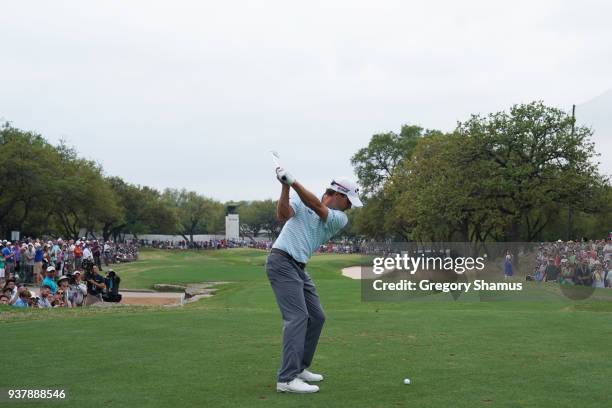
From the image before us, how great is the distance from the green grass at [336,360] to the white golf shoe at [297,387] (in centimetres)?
15

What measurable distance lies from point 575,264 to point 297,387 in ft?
81.2

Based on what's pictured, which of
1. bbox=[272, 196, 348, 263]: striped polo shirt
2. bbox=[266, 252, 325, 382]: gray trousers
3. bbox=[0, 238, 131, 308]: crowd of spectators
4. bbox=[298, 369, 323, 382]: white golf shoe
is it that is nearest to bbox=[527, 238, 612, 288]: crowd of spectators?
bbox=[0, 238, 131, 308]: crowd of spectators

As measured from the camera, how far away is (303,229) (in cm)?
781

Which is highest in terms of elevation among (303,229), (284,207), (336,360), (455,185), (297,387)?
(455,185)

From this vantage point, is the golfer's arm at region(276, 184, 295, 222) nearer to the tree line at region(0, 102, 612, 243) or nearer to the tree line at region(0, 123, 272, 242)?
the tree line at region(0, 102, 612, 243)

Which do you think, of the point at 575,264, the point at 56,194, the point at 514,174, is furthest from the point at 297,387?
the point at 56,194

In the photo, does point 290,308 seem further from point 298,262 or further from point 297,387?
point 297,387

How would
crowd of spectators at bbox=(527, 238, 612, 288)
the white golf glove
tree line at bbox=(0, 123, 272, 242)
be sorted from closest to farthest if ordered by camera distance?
1. the white golf glove
2. crowd of spectators at bbox=(527, 238, 612, 288)
3. tree line at bbox=(0, 123, 272, 242)

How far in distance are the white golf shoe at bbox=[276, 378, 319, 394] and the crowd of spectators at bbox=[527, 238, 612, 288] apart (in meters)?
23.8

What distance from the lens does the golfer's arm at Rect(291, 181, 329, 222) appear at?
23.3 feet

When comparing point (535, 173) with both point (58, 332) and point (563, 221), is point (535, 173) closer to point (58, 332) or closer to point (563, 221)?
point (563, 221)

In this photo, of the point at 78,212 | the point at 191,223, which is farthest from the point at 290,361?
the point at 191,223

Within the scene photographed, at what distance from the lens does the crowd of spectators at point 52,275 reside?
21672 millimetres

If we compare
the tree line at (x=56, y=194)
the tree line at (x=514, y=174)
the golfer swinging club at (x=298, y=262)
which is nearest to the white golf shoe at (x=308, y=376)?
the golfer swinging club at (x=298, y=262)
